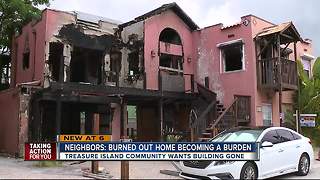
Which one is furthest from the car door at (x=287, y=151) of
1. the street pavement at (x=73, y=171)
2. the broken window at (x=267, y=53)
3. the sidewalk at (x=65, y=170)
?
the broken window at (x=267, y=53)

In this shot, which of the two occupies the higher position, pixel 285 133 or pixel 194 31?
pixel 194 31

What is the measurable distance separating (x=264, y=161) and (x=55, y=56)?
1443cm

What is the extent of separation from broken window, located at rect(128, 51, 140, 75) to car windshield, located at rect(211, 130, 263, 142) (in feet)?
34.9

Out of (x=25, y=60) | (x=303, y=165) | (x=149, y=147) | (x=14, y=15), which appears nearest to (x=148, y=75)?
(x=25, y=60)

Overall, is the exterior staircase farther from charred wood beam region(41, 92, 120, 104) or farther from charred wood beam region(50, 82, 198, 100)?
charred wood beam region(41, 92, 120, 104)

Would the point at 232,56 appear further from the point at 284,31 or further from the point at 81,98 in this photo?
the point at 81,98

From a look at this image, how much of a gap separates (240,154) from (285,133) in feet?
9.60

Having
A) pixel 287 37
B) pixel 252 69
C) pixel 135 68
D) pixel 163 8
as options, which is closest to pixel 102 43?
pixel 135 68

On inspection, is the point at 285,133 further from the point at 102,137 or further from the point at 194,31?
the point at 194,31

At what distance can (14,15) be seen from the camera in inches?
1002

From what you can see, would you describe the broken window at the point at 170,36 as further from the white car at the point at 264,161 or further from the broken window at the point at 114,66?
the white car at the point at 264,161

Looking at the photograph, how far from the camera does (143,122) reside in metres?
25.2

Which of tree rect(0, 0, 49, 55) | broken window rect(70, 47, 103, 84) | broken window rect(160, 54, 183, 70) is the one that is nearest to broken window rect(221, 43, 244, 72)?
broken window rect(160, 54, 183, 70)

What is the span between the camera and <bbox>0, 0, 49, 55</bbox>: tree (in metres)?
24.5
